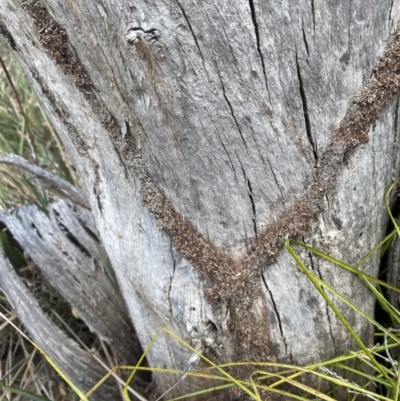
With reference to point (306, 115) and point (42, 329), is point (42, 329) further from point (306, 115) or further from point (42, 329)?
point (306, 115)

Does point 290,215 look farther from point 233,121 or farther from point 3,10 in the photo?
point 3,10

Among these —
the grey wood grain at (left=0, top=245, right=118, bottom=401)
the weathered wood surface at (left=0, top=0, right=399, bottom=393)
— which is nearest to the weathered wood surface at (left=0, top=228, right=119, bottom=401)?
the grey wood grain at (left=0, top=245, right=118, bottom=401)

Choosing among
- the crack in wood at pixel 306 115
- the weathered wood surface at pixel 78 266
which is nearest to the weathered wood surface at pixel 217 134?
the crack in wood at pixel 306 115

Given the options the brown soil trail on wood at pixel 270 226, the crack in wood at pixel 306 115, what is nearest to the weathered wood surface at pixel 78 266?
the brown soil trail on wood at pixel 270 226

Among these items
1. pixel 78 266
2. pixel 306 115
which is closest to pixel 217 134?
pixel 306 115

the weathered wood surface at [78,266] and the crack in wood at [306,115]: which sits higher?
the crack in wood at [306,115]

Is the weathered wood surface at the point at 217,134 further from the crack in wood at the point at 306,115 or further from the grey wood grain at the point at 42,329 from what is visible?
the grey wood grain at the point at 42,329

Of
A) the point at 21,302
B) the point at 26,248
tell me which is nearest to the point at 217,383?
the point at 21,302

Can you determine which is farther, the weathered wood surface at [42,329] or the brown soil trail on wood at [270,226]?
the weathered wood surface at [42,329]
